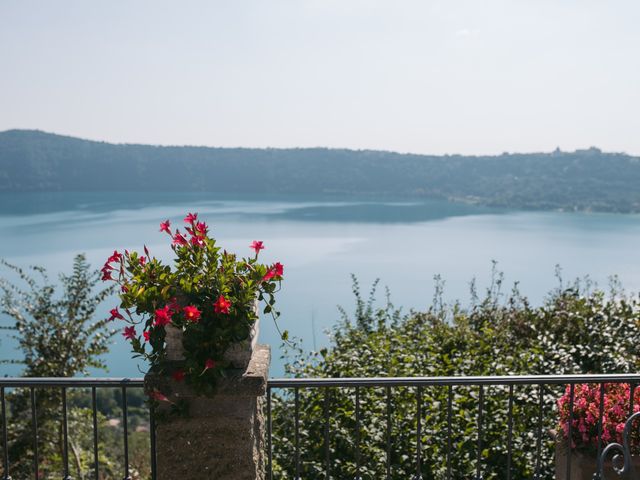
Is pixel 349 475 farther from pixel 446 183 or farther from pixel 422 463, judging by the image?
pixel 446 183

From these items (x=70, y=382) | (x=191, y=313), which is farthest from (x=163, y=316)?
(x=70, y=382)

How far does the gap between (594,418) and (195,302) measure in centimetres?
224

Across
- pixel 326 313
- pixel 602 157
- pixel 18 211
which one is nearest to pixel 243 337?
pixel 326 313

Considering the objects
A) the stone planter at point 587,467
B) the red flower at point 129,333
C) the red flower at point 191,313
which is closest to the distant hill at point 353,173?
the stone planter at point 587,467

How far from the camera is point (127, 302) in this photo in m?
2.21

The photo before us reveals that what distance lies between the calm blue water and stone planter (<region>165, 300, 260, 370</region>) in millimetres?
16822

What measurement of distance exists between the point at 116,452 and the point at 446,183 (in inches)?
2189

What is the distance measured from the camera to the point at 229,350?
2.27 meters

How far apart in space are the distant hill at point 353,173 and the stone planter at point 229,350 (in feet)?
187

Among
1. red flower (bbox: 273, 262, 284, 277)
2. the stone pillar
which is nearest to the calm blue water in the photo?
the stone pillar

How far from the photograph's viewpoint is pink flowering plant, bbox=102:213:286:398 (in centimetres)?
221

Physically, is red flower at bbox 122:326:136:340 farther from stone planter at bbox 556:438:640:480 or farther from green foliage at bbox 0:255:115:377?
green foliage at bbox 0:255:115:377

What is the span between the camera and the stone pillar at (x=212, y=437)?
2.29m

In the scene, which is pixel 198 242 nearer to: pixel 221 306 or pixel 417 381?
pixel 221 306
